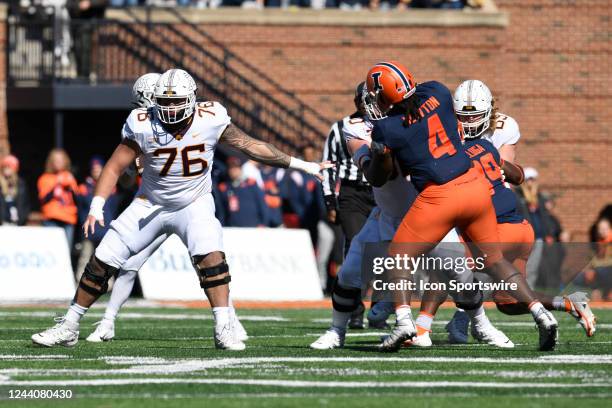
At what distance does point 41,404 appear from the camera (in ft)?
21.3

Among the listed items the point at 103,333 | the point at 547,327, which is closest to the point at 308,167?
the point at 547,327

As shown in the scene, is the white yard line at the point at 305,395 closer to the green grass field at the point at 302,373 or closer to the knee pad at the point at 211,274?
the green grass field at the point at 302,373

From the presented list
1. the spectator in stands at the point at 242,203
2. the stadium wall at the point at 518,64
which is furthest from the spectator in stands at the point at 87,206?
the stadium wall at the point at 518,64

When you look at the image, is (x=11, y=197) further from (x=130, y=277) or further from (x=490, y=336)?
(x=490, y=336)

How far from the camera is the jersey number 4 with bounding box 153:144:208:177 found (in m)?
9.38

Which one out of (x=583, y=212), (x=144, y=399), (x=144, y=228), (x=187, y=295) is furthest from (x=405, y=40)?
(x=144, y=399)

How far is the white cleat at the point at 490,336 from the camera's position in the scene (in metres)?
9.64

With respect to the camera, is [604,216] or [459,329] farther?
[604,216]

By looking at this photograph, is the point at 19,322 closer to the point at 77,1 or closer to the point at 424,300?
the point at 424,300

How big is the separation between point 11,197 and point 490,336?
9.70 metres

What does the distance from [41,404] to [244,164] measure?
1256 centimetres

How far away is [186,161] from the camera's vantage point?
31.0 ft

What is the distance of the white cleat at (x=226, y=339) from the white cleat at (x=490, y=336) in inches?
67.5

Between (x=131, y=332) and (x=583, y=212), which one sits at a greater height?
(x=131, y=332)
